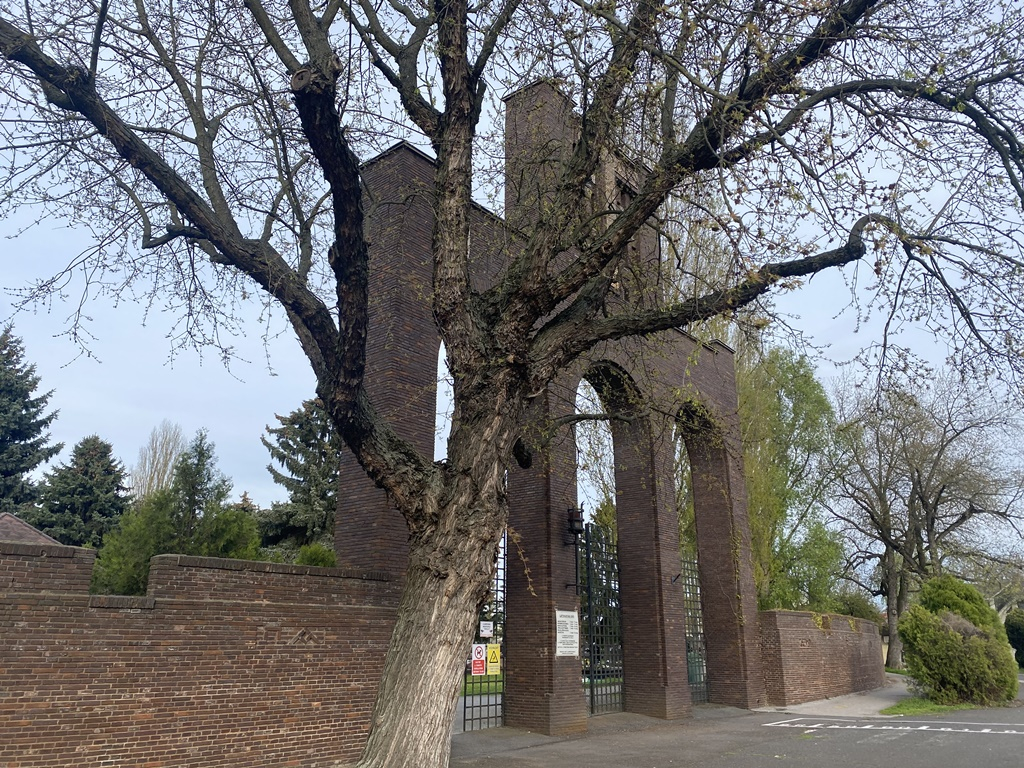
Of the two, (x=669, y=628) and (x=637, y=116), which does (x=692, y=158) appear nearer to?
(x=637, y=116)

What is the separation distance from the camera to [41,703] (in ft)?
Answer: 21.1

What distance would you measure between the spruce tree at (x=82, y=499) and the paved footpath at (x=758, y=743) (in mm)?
19572

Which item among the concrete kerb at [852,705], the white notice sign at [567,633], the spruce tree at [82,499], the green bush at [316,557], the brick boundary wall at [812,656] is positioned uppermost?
the spruce tree at [82,499]

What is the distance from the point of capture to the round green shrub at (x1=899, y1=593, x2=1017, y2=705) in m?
18.4

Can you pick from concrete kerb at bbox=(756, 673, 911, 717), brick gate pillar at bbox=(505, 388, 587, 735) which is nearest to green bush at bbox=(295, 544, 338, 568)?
brick gate pillar at bbox=(505, 388, 587, 735)

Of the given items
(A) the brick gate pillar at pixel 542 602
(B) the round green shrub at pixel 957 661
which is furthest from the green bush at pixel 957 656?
(A) the brick gate pillar at pixel 542 602

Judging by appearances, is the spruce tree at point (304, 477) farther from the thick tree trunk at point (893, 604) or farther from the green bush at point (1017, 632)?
the green bush at point (1017, 632)

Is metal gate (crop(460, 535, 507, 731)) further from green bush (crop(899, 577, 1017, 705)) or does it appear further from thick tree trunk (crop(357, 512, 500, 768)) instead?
green bush (crop(899, 577, 1017, 705))

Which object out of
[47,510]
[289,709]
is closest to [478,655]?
[289,709]

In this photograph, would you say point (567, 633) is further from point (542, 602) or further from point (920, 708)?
point (920, 708)

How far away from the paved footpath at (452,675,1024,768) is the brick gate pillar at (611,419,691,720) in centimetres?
63

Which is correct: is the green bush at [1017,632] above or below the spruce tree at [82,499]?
below

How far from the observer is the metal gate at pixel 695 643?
17.2 meters

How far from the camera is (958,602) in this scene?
2023 centimetres
